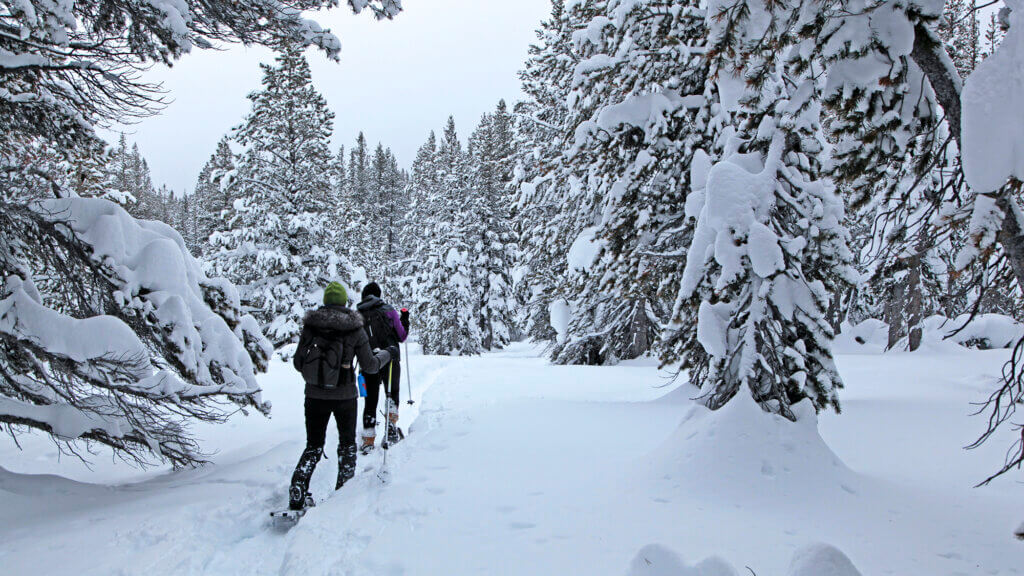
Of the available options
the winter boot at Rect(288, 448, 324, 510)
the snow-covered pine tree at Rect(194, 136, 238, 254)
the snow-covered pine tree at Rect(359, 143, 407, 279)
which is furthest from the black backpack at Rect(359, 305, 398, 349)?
the snow-covered pine tree at Rect(359, 143, 407, 279)

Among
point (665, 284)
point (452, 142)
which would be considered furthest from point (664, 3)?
point (452, 142)

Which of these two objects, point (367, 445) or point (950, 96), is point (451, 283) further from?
point (950, 96)

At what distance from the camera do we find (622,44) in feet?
27.4

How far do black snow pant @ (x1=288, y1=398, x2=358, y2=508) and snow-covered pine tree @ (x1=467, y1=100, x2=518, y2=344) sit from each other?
80.5ft

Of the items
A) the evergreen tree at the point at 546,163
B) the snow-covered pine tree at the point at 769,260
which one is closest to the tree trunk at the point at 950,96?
the snow-covered pine tree at the point at 769,260

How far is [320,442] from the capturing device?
500 centimetres

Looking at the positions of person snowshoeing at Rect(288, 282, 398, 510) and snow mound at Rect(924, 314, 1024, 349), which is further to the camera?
snow mound at Rect(924, 314, 1024, 349)

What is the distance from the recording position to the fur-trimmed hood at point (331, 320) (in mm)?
5051

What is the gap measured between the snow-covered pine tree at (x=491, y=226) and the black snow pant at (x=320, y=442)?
80.5 feet

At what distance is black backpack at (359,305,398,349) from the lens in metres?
7.03

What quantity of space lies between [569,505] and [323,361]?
2.58m

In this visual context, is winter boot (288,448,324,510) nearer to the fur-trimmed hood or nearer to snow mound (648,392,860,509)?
the fur-trimmed hood

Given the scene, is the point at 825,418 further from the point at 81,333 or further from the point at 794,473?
the point at 81,333

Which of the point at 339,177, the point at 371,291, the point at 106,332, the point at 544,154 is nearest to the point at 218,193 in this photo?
the point at 339,177
